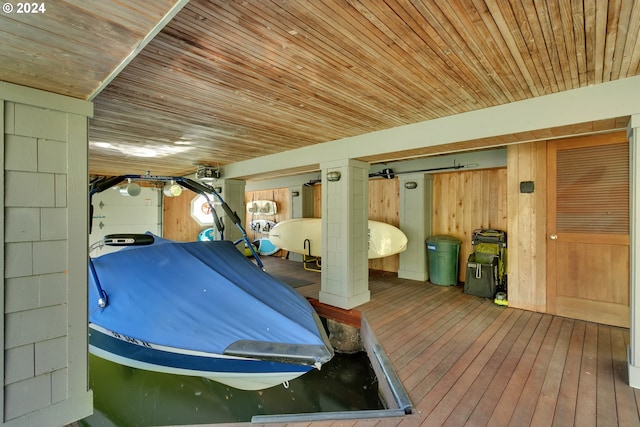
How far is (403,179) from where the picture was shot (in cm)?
577

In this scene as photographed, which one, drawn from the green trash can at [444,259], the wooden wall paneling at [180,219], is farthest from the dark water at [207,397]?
the wooden wall paneling at [180,219]

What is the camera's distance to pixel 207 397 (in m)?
3.37

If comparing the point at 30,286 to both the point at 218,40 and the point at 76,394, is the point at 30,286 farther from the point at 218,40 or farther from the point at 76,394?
the point at 218,40

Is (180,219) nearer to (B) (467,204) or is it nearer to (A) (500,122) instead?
(B) (467,204)

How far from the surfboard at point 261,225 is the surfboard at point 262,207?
24 cm

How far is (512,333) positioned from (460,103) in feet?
8.28

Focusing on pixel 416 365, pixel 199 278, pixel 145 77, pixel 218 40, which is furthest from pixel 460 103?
pixel 199 278

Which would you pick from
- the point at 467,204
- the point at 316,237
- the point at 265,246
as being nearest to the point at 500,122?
the point at 467,204

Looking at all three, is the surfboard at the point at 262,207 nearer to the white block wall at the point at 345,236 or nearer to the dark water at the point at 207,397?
the white block wall at the point at 345,236

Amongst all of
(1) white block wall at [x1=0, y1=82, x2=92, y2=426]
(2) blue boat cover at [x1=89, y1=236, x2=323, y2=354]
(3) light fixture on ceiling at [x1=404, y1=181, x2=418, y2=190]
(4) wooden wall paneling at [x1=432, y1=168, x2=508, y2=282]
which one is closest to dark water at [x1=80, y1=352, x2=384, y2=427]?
(2) blue boat cover at [x1=89, y1=236, x2=323, y2=354]

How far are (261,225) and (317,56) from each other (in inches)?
282

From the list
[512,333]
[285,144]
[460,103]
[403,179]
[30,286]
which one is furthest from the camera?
[403,179]

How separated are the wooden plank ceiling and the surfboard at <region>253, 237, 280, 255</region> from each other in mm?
5593

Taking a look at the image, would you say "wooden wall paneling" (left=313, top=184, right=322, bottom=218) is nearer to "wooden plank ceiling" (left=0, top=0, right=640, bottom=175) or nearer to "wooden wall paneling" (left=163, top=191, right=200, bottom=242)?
"wooden wall paneling" (left=163, top=191, right=200, bottom=242)
